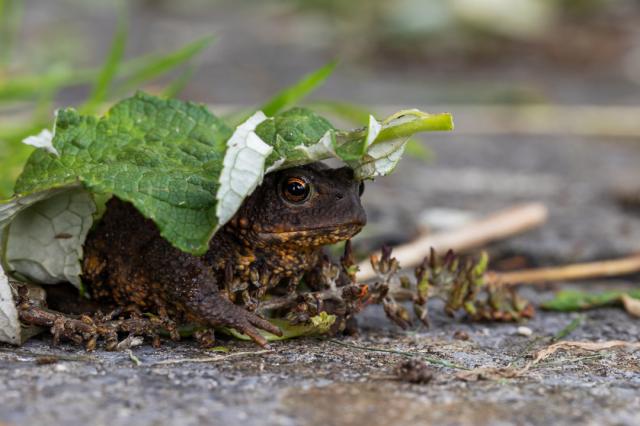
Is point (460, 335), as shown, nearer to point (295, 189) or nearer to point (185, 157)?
point (295, 189)

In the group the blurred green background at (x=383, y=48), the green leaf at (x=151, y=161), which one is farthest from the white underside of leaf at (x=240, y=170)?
the blurred green background at (x=383, y=48)

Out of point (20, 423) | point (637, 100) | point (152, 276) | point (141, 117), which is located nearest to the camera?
point (20, 423)

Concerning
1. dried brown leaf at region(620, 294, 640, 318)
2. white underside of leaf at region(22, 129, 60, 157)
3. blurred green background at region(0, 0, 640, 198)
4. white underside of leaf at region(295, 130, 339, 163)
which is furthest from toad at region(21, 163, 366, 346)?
blurred green background at region(0, 0, 640, 198)

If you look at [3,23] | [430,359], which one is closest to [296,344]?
[430,359]

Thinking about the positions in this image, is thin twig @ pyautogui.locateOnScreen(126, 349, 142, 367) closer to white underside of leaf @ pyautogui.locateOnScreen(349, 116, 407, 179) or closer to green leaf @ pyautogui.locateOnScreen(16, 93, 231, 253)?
green leaf @ pyautogui.locateOnScreen(16, 93, 231, 253)

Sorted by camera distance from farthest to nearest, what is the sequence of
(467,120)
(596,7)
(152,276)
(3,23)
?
1. (596,7)
2. (467,120)
3. (3,23)
4. (152,276)

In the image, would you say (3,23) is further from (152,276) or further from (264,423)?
(264,423)

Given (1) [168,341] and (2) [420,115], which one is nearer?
(2) [420,115]
